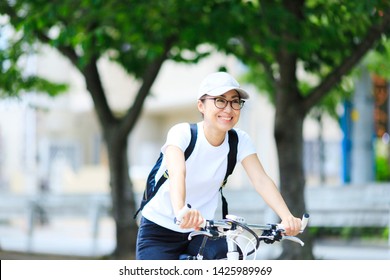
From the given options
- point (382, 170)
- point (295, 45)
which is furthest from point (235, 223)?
point (382, 170)

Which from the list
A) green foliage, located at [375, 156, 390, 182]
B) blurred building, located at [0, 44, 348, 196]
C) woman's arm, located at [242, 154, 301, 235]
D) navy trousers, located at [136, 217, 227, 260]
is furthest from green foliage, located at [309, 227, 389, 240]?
woman's arm, located at [242, 154, 301, 235]

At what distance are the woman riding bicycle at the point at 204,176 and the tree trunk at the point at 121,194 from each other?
6.74 meters

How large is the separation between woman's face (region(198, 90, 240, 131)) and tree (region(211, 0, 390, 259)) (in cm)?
478

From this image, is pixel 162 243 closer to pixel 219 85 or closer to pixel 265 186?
pixel 265 186

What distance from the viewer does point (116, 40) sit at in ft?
35.2

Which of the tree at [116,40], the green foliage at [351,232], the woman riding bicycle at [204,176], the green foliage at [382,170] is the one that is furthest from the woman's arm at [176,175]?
the green foliage at [382,170]

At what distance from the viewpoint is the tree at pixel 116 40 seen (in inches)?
360

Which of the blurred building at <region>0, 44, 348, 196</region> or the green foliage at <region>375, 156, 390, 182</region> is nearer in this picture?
the green foliage at <region>375, 156, 390, 182</region>

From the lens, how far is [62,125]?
35938 mm

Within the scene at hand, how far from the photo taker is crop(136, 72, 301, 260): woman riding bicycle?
375cm

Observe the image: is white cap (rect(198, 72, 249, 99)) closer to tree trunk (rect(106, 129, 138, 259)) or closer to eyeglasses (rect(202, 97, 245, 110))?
eyeglasses (rect(202, 97, 245, 110))

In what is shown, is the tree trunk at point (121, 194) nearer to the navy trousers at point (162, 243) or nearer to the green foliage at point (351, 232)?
the green foliage at point (351, 232)

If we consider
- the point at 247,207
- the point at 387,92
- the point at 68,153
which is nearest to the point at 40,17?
the point at 247,207
